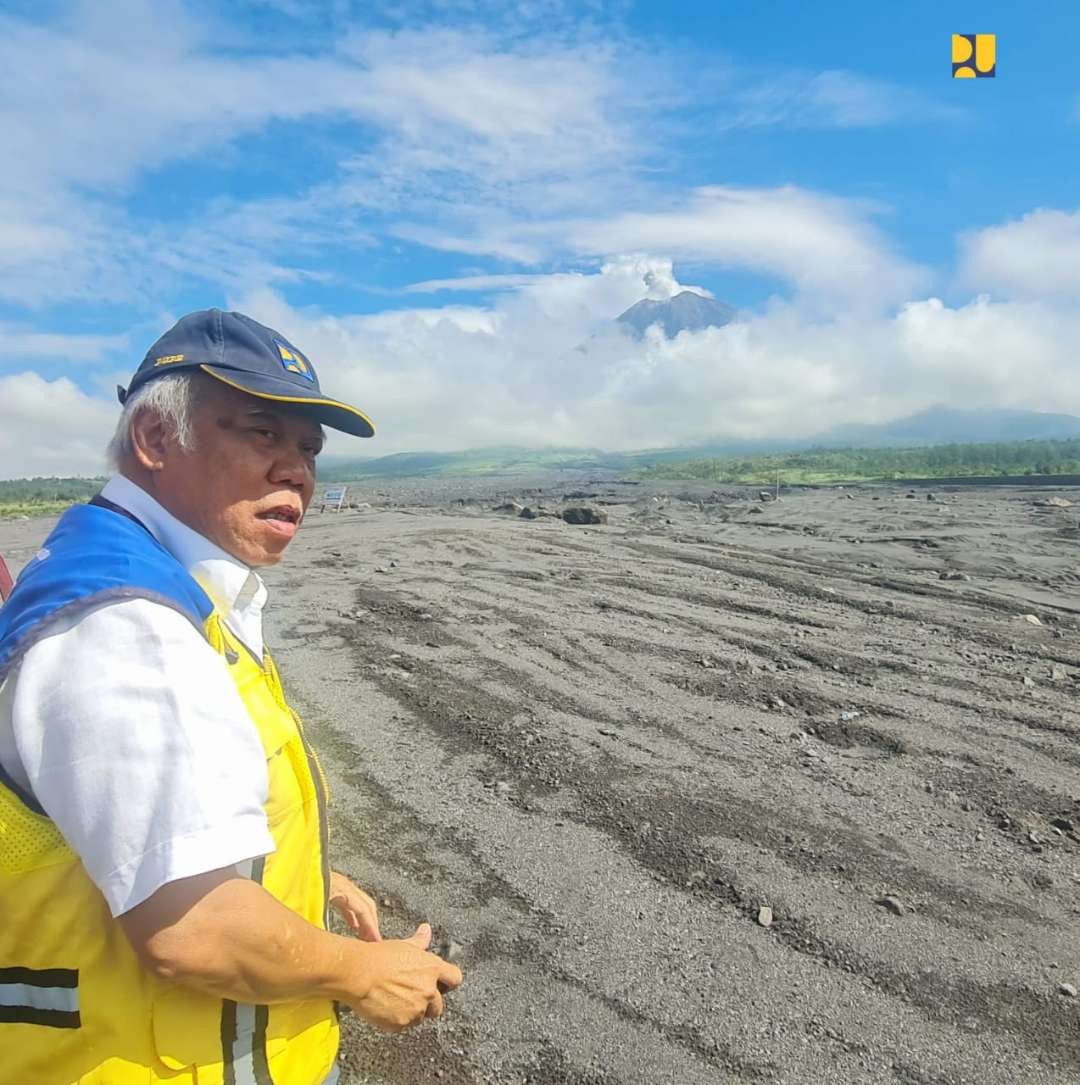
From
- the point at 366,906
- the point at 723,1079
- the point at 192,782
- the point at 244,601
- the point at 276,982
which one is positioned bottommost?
the point at 723,1079

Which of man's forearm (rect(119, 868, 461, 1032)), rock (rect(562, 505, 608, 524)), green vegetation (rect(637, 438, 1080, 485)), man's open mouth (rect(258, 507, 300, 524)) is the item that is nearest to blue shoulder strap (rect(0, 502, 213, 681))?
man's open mouth (rect(258, 507, 300, 524))

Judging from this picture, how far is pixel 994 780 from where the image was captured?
15.6 feet

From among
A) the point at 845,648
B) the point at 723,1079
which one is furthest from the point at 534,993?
the point at 845,648

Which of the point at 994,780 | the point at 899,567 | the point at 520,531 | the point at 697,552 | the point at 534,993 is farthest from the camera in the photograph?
the point at 520,531

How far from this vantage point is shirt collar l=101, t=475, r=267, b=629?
5.09 feet

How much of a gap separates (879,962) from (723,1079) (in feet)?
2.96

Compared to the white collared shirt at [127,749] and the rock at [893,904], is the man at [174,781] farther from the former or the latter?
the rock at [893,904]

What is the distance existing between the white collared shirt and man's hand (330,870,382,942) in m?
0.95

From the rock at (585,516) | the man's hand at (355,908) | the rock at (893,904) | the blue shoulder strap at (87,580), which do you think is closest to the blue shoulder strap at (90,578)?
the blue shoulder strap at (87,580)

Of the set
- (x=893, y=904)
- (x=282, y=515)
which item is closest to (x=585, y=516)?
A: (x=893, y=904)

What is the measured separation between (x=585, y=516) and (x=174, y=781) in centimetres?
1842

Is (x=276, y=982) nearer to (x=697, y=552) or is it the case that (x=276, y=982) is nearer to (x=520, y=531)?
(x=697, y=552)

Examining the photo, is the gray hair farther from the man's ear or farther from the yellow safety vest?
the yellow safety vest

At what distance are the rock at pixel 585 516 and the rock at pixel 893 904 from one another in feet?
52.0
